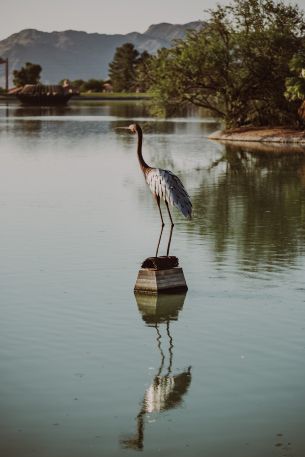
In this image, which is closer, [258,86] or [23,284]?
[23,284]

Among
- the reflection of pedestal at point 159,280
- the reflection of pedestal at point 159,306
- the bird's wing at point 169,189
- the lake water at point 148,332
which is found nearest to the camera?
the lake water at point 148,332

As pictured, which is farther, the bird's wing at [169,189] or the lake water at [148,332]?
the bird's wing at [169,189]

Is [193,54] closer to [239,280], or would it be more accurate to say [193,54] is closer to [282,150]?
[282,150]

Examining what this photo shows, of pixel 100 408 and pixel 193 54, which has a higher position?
pixel 193 54

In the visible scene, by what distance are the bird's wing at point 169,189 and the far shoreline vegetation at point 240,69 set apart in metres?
43.2

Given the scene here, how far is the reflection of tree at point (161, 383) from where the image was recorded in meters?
10.9

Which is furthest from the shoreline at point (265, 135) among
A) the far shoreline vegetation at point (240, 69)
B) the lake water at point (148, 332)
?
the lake water at point (148, 332)

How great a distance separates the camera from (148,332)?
14.9 meters

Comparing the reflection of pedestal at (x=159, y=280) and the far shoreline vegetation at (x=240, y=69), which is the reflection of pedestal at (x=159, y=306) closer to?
the reflection of pedestal at (x=159, y=280)

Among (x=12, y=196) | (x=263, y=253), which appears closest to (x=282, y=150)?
(x=12, y=196)

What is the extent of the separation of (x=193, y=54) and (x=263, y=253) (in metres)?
40.5

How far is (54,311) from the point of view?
15.9m

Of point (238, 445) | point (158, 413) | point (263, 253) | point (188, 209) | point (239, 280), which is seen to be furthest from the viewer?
point (263, 253)

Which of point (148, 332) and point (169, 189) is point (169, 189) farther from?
point (148, 332)
